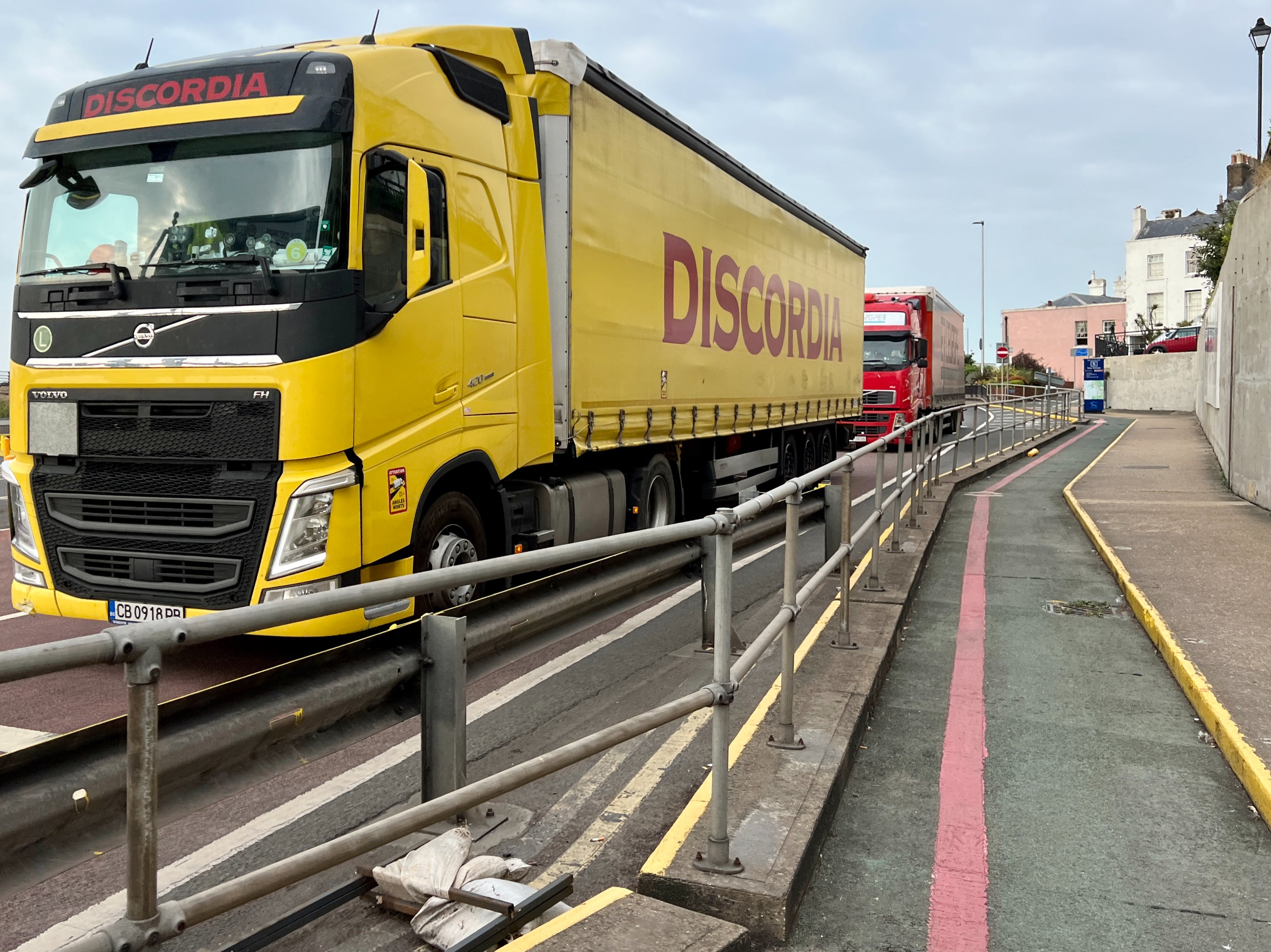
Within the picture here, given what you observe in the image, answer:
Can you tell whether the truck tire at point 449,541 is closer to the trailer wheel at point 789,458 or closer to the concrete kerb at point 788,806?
the concrete kerb at point 788,806

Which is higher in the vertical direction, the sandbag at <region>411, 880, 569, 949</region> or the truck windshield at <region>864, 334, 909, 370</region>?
the truck windshield at <region>864, 334, 909, 370</region>

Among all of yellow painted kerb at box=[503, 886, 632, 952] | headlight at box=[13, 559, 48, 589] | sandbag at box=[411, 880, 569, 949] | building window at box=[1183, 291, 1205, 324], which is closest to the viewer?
yellow painted kerb at box=[503, 886, 632, 952]

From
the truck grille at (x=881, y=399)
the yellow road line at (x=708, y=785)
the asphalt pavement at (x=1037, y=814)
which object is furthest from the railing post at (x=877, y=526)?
the truck grille at (x=881, y=399)

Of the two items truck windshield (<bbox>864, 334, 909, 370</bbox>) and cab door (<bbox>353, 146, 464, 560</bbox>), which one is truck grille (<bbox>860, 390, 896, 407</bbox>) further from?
cab door (<bbox>353, 146, 464, 560</bbox>)

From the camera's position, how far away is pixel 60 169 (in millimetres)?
6566

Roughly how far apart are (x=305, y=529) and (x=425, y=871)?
10.1 feet

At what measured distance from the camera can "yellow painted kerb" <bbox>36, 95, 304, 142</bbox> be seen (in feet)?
19.9

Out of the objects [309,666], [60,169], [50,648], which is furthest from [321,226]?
[50,648]

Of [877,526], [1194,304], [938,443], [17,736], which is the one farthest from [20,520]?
[1194,304]

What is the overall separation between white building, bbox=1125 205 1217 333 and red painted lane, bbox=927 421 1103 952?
75.1 meters

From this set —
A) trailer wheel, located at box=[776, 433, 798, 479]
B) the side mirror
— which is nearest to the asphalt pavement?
the side mirror

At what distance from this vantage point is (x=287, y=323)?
582 centimetres

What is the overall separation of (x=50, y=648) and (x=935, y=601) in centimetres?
777

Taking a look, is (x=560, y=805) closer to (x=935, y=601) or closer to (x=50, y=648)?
(x=50, y=648)
